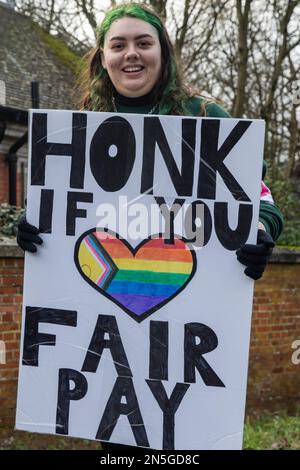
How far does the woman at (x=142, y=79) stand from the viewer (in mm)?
2078

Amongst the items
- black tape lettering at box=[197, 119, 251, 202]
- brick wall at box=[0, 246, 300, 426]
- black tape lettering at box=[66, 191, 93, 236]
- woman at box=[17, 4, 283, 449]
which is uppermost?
woman at box=[17, 4, 283, 449]

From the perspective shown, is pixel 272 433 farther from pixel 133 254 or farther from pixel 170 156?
pixel 170 156

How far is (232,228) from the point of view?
6.42 ft

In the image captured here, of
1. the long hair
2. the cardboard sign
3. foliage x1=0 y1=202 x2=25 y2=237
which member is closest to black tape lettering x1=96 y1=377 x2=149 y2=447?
the cardboard sign

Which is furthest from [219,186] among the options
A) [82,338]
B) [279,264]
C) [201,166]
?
[279,264]

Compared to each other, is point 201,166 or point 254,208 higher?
point 201,166

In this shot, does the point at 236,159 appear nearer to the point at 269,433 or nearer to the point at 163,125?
the point at 163,125

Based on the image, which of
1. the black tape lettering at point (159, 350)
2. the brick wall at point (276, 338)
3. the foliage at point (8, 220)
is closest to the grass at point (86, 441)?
the brick wall at point (276, 338)

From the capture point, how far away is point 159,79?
2.16m

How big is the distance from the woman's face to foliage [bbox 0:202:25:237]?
2.76 metres

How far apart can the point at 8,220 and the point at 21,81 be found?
7758 mm

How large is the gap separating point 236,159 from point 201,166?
0.36 feet

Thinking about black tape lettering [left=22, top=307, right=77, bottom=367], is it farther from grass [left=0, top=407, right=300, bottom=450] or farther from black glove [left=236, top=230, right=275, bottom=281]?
grass [left=0, top=407, right=300, bottom=450]

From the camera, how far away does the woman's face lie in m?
2.08
